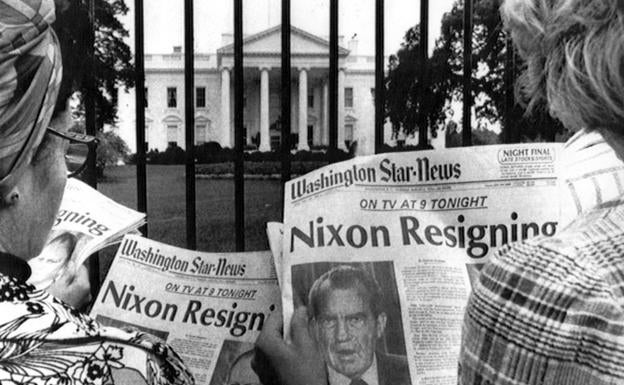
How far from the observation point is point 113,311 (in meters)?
1.04

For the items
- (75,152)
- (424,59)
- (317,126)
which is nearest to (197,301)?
(75,152)

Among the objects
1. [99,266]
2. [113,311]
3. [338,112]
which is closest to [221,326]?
[113,311]

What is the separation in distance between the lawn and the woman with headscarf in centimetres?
40

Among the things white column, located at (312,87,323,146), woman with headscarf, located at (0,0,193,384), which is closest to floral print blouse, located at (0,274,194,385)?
woman with headscarf, located at (0,0,193,384)

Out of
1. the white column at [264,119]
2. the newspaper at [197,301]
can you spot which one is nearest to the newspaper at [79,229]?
the newspaper at [197,301]

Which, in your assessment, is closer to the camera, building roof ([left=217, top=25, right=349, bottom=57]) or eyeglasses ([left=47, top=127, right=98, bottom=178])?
eyeglasses ([left=47, top=127, right=98, bottom=178])

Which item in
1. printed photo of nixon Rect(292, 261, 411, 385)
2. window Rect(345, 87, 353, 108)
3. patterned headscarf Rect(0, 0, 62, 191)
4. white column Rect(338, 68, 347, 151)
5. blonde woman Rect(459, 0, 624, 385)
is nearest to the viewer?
blonde woman Rect(459, 0, 624, 385)

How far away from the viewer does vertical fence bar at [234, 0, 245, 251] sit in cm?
119

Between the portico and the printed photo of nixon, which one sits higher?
the portico

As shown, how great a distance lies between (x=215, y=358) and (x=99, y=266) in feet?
0.90

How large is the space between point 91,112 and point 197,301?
0.33 m

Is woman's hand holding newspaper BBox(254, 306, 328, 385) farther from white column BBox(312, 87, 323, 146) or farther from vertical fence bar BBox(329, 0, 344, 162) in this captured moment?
white column BBox(312, 87, 323, 146)

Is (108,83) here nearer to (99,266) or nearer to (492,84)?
(99,266)

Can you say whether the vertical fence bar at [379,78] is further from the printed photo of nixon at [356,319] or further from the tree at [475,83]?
the printed photo of nixon at [356,319]
